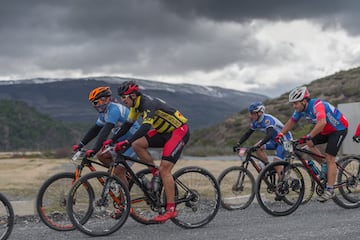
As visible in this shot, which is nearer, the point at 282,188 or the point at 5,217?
the point at 5,217

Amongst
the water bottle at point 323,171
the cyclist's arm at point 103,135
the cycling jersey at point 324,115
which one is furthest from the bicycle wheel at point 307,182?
the cyclist's arm at point 103,135

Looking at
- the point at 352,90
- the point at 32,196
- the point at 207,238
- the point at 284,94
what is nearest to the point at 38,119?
the point at 284,94

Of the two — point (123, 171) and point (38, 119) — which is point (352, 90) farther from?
point (38, 119)

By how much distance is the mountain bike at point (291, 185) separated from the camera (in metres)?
8.63

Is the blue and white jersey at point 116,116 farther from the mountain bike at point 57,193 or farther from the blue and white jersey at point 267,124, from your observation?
the blue and white jersey at point 267,124

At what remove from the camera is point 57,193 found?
25.0 ft

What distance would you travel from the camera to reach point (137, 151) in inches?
301

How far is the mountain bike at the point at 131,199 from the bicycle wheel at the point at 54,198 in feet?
0.63

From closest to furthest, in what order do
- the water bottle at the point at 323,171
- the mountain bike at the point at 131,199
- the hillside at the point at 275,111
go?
the mountain bike at the point at 131,199 → the water bottle at the point at 323,171 → the hillside at the point at 275,111

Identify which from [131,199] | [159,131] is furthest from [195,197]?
[159,131]

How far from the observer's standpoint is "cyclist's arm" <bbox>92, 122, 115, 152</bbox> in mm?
7367

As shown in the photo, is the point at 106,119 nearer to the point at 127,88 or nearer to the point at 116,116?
the point at 116,116

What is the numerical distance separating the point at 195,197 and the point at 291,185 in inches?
73.7

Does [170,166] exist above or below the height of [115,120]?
below
